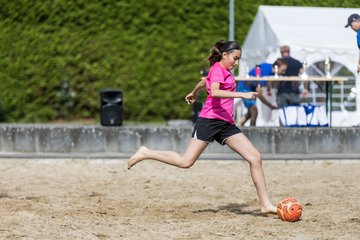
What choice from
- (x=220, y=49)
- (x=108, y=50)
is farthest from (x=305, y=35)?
(x=220, y=49)

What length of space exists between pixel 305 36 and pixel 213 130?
8803mm

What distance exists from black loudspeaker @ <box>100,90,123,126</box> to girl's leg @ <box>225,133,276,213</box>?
663 cm

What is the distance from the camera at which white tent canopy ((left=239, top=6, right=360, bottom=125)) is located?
1602 cm

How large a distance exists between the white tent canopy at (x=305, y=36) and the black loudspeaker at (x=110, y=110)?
315 cm

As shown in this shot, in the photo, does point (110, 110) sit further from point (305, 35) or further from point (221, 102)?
point (221, 102)

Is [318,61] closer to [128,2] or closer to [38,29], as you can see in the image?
[128,2]

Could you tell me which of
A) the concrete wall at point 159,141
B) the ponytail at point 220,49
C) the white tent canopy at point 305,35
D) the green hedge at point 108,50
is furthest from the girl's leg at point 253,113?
the ponytail at point 220,49

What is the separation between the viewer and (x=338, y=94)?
16719 mm

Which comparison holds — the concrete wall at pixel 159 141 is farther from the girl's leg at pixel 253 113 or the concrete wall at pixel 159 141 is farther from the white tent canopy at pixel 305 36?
the white tent canopy at pixel 305 36

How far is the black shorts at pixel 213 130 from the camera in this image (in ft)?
25.7

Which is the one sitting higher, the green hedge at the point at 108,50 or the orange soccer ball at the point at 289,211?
the green hedge at the point at 108,50

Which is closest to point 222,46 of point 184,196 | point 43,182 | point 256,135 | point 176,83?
point 184,196

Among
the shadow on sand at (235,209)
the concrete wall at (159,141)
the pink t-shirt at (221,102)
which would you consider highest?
the pink t-shirt at (221,102)

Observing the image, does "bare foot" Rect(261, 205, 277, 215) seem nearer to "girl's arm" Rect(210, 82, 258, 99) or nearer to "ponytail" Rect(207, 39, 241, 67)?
"girl's arm" Rect(210, 82, 258, 99)
